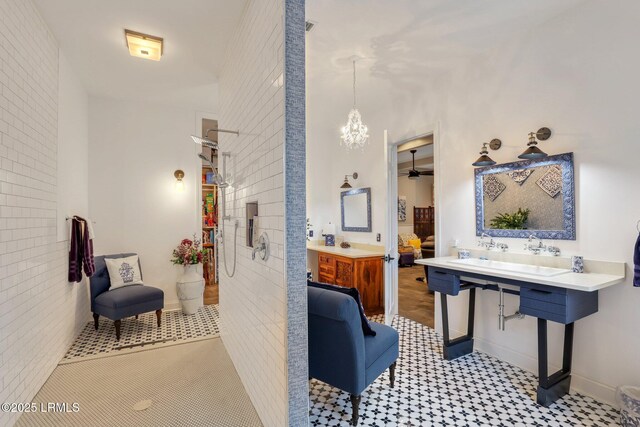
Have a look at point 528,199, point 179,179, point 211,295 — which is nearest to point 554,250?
point 528,199

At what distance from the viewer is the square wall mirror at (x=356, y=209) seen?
4652mm

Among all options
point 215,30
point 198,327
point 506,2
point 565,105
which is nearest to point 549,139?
point 565,105

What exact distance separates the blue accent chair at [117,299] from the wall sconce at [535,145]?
382cm

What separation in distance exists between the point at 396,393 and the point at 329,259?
2440 mm

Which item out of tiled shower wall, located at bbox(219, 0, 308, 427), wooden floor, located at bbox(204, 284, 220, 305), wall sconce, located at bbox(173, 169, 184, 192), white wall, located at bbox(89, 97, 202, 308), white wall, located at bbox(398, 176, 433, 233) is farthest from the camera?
white wall, located at bbox(398, 176, 433, 233)

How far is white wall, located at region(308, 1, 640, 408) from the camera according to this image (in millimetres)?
2146

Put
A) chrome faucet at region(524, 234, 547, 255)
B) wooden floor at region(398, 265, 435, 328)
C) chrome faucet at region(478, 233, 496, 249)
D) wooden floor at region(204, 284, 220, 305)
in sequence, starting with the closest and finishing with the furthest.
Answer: chrome faucet at region(524, 234, 547, 255), chrome faucet at region(478, 233, 496, 249), wooden floor at region(398, 265, 435, 328), wooden floor at region(204, 284, 220, 305)

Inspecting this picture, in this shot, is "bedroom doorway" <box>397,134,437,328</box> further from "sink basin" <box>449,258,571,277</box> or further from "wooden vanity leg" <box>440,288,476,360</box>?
"sink basin" <box>449,258,571,277</box>

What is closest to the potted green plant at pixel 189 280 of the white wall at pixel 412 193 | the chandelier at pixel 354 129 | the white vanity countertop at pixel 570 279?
the chandelier at pixel 354 129

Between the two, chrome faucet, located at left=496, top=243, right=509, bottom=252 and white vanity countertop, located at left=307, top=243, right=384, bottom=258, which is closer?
chrome faucet, located at left=496, top=243, right=509, bottom=252

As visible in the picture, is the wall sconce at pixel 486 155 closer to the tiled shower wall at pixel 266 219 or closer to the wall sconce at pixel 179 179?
the tiled shower wall at pixel 266 219

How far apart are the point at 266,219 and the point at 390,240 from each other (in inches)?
85.1

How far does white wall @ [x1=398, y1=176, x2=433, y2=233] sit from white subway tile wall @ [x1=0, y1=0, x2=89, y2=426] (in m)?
8.20

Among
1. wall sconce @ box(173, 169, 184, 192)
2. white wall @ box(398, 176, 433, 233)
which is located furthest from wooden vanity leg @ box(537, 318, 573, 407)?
white wall @ box(398, 176, 433, 233)
